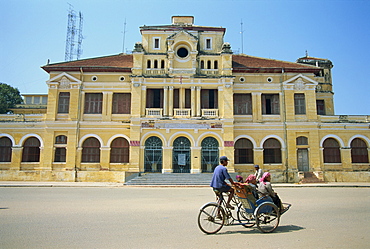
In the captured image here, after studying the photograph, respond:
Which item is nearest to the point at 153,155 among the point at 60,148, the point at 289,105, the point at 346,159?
the point at 60,148

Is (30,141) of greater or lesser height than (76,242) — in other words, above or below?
above

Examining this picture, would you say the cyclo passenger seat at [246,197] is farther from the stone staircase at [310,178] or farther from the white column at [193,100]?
the stone staircase at [310,178]

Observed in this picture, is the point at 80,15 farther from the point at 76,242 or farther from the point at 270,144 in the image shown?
the point at 76,242

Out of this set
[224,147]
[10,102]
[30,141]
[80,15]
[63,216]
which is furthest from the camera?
[10,102]

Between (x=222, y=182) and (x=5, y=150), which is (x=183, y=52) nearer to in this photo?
(x=5, y=150)

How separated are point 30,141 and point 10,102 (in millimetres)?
21347

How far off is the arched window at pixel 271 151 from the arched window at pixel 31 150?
2000 cm

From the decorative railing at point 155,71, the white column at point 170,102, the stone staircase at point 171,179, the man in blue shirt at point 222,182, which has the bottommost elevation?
the stone staircase at point 171,179

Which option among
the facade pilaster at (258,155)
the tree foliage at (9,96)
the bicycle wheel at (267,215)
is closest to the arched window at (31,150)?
the facade pilaster at (258,155)

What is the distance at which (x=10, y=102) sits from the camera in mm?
42875

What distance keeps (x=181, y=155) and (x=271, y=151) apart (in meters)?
8.09

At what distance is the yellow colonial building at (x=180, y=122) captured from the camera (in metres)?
24.5

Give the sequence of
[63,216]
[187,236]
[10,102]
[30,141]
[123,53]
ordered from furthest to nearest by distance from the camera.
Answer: [10,102] < [123,53] < [30,141] < [63,216] < [187,236]

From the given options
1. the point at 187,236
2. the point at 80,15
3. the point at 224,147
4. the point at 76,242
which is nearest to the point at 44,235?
the point at 76,242
